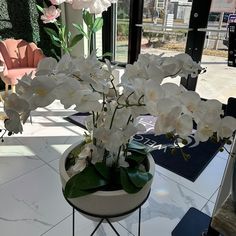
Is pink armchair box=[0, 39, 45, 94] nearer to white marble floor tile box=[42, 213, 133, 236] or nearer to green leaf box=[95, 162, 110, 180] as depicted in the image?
white marble floor tile box=[42, 213, 133, 236]

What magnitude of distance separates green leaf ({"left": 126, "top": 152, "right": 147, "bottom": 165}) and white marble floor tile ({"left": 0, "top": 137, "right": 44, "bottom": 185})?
1.39 m

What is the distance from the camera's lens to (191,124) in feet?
1.73

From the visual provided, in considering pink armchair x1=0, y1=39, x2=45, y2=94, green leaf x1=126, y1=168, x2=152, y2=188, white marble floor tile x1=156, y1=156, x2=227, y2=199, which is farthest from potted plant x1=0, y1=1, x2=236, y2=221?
pink armchair x1=0, y1=39, x2=45, y2=94

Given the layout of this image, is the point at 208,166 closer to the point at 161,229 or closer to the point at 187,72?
the point at 161,229

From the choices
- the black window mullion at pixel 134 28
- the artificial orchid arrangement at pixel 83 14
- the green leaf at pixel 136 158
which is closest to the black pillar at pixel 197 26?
the black window mullion at pixel 134 28

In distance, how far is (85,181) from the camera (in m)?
0.72

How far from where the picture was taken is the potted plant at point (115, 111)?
1.73ft

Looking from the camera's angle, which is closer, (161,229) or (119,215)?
(119,215)

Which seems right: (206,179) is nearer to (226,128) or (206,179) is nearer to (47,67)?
(226,128)

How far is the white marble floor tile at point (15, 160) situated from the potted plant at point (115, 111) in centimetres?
125

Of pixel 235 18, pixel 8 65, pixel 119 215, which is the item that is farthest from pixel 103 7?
pixel 8 65

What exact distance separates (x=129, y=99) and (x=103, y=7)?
112 centimetres

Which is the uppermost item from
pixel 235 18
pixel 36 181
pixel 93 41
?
pixel 235 18

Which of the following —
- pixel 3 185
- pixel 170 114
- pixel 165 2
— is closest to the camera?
pixel 170 114
